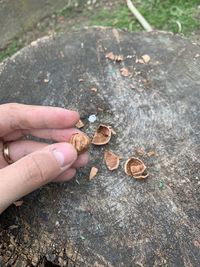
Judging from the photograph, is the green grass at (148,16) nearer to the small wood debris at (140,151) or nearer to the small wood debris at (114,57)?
the small wood debris at (114,57)

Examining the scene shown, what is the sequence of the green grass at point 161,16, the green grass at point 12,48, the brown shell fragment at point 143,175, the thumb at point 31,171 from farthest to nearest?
the green grass at point 12,48 < the green grass at point 161,16 < the brown shell fragment at point 143,175 < the thumb at point 31,171

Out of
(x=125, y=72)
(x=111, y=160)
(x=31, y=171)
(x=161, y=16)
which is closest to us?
(x=31, y=171)

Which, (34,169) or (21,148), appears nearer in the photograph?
(34,169)

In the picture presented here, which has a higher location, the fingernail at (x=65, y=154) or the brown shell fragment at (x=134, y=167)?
the fingernail at (x=65, y=154)

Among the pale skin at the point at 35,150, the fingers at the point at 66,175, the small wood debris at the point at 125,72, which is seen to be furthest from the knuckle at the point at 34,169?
the small wood debris at the point at 125,72

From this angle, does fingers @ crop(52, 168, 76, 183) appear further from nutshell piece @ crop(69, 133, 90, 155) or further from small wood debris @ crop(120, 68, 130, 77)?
small wood debris @ crop(120, 68, 130, 77)

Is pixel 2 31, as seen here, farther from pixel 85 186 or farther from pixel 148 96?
pixel 85 186

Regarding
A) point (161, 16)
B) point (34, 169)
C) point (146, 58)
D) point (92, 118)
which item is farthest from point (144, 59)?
point (161, 16)

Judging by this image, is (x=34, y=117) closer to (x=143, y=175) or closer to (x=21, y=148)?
(x=21, y=148)
